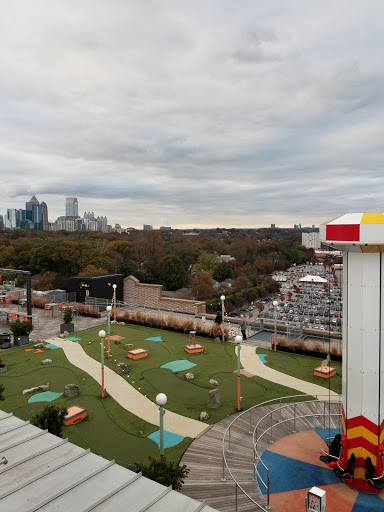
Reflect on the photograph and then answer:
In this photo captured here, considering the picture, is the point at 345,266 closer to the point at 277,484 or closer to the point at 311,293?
the point at 277,484

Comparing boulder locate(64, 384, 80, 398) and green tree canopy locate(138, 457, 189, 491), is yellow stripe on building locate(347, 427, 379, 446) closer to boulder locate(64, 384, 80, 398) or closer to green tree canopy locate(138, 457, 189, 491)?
green tree canopy locate(138, 457, 189, 491)

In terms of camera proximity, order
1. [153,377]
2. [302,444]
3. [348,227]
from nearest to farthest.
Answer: [348,227], [302,444], [153,377]

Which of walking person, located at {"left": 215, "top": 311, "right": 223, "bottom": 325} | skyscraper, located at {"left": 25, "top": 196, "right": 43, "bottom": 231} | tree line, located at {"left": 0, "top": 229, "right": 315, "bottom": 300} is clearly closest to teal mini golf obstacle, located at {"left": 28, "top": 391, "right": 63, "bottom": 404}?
walking person, located at {"left": 215, "top": 311, "right": 223, "bottom": 325}

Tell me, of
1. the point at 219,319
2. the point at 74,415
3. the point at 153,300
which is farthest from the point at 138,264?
the point at 74,415

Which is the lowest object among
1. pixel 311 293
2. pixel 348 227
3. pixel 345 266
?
pixel 311 293

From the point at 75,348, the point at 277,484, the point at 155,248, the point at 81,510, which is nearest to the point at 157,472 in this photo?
the point at 81,510

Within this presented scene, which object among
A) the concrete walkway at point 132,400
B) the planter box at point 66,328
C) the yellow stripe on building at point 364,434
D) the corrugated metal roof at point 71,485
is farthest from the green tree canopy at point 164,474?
the planter box at point 66,328

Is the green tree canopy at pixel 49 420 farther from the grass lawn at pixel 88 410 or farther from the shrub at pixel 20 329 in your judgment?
the shrub at pixel 20 329
